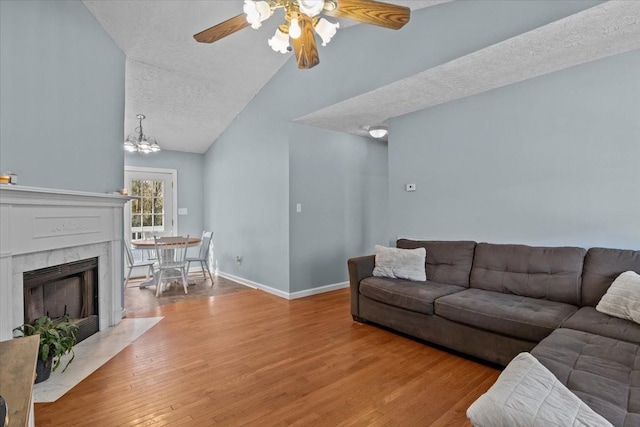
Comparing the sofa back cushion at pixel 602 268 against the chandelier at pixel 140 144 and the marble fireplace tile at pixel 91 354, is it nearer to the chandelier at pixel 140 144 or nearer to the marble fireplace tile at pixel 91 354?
the marble fireplace tile at pixel 91 354

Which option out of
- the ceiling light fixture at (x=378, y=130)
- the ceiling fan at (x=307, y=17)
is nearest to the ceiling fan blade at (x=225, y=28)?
the ceiling fan at (x=307, y=17)

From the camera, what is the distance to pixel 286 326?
10.9 ft

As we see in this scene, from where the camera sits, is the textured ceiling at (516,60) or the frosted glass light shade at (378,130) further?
the frosted glass light shade at (378,130)

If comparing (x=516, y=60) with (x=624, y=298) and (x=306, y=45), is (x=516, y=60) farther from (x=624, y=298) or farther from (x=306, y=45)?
(x=624, y=298)

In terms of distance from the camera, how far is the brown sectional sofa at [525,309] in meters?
1.44

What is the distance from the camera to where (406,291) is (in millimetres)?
2934

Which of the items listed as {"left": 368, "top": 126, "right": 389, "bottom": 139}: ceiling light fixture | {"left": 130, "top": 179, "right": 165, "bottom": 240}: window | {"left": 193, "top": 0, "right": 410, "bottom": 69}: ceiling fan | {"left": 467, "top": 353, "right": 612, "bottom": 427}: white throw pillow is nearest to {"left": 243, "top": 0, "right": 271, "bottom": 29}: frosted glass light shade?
{"left": 193, "top": 0, "right": 410, "bottom": 69}: ceiling fan

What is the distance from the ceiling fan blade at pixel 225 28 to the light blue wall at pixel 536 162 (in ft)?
8.00

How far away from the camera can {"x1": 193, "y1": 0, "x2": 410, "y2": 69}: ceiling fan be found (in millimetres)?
1765

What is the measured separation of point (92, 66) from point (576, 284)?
15.1 feet

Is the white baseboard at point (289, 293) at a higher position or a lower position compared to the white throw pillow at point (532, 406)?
lower

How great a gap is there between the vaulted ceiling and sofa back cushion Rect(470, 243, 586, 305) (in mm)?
1524

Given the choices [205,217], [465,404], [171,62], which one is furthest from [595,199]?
[205,217]

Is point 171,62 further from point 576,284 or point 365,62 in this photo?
point 576,284
